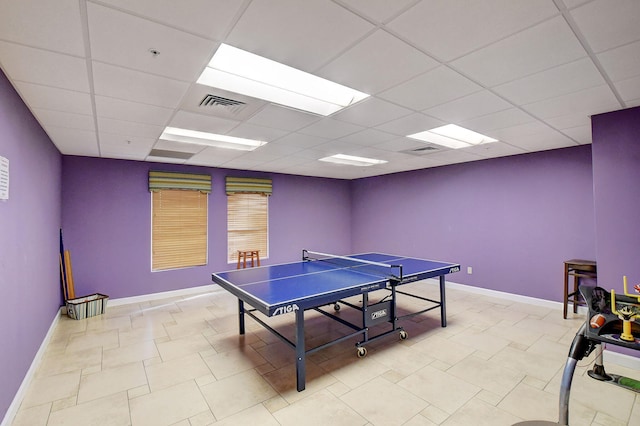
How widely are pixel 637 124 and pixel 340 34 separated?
10.0 ft

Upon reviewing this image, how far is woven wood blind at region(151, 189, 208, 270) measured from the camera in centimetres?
509

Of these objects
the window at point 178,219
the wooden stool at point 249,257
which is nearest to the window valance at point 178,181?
the window at point 178,219

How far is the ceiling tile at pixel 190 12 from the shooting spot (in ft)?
4.27

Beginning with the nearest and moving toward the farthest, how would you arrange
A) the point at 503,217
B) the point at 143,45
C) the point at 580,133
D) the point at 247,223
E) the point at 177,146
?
the point at 143,45
the point at 580,133
the point at 177,146
the point at 503,217
the point at 247,223

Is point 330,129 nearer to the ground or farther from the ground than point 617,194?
farther from the ground

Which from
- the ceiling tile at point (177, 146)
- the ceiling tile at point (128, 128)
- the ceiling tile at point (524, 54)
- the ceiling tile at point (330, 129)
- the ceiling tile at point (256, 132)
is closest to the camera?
the ceiling tile at point (524, 54)

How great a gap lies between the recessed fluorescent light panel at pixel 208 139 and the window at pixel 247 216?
1.85 metres

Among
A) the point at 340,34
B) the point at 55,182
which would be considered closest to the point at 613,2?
the point at 340,34

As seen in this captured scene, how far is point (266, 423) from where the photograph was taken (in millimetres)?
2020

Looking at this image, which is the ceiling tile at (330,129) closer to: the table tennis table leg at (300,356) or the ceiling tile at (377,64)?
the ceiling tile at (377,64)

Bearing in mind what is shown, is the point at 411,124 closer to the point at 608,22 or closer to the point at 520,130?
the point at 520,130

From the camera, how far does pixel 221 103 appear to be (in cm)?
250

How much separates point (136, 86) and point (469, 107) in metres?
2.71

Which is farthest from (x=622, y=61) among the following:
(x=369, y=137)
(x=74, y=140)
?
(x=74, y=140)
